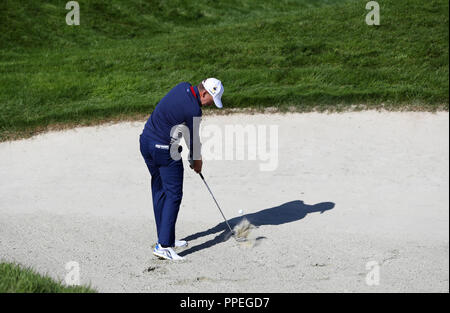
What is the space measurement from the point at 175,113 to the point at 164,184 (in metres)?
0.91

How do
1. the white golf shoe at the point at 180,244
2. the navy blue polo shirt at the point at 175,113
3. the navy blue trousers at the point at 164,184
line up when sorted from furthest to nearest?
the white golf shoe at the point at 180,244
the navy blue trousers at the point at 164,184
the navy blue polo shirt at the point at 175,113

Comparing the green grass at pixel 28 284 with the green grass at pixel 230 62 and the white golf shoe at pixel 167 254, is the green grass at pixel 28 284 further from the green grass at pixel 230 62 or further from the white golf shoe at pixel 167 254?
the green grass at pixel 230 62

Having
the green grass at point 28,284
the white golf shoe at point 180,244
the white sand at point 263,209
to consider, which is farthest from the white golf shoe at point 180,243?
the green grass at point 28,284

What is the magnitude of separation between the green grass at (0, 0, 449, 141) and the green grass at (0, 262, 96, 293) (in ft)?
20.1

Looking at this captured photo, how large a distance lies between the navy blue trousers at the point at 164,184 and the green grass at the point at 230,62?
4804mm

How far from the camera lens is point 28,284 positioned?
19.0 feet

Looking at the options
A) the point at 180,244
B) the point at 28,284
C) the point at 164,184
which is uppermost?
the point at 164,184

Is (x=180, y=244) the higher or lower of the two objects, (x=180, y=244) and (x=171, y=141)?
the lower

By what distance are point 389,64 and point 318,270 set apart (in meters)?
7.76

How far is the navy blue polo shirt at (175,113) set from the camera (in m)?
6.71

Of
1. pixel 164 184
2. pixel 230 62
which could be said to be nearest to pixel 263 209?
pixel 164 184

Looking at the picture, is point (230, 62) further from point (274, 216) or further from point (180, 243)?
point (180, 243)

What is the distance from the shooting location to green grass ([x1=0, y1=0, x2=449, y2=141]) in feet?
39.1

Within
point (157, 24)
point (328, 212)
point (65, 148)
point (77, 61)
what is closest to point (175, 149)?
point (328, 212)
